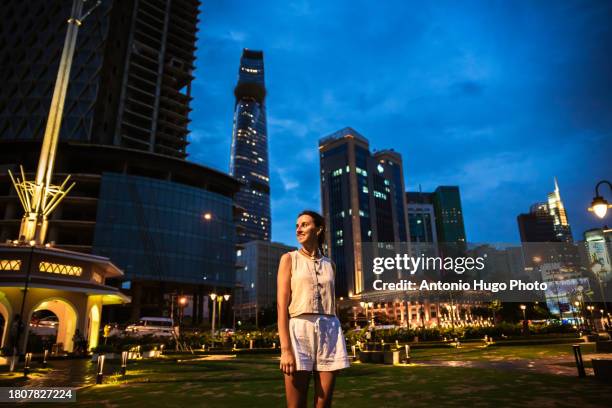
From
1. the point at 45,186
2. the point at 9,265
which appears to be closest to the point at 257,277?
the point at 45,186

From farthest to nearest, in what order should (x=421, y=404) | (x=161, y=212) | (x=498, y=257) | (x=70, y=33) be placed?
(x=498, y=257)
(x=161, y=212)
(x=70, y=33)
(x=421, y=404)

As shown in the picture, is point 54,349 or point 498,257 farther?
point 498,257

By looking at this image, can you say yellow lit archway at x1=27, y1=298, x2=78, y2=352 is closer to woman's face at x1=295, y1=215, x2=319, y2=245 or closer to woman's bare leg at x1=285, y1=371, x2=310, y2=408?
woman's face at x1=295, y1=215, x2=319, y2=245

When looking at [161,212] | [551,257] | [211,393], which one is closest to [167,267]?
[161,212]

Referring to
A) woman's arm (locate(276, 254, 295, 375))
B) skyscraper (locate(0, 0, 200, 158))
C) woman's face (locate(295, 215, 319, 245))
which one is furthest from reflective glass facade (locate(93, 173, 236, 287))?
woman's arm (locate(276, 254, 295, 375))

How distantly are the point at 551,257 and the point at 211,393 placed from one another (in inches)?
6812

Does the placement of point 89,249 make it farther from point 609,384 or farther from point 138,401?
point 609,384

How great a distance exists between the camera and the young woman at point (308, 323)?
11.2 ft

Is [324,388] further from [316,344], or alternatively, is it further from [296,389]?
[316,344]

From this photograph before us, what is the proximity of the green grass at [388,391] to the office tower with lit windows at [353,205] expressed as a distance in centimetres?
14422

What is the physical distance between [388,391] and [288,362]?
760 centimetres

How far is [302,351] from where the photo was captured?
3.46 metres

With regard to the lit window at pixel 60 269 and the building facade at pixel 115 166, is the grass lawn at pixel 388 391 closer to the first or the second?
the lit window at pixel 60 269

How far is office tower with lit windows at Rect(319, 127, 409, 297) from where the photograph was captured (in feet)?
527
